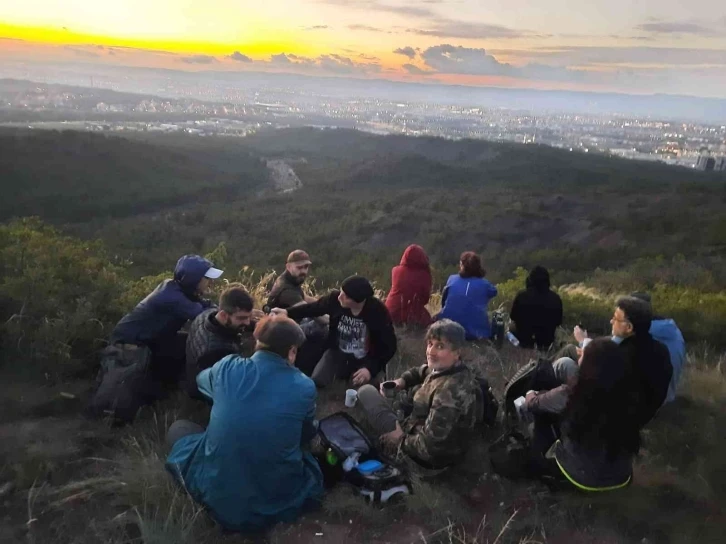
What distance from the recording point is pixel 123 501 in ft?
9.46

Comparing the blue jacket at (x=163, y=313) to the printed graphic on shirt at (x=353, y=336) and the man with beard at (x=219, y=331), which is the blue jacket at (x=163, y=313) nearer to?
the man with beard at (x=219, y=331)

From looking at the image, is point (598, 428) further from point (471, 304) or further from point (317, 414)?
point (471, 304)

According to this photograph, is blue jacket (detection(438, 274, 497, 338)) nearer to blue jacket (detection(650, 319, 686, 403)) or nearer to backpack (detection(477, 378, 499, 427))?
blue jacket (detection(650, 319, 686, 403))

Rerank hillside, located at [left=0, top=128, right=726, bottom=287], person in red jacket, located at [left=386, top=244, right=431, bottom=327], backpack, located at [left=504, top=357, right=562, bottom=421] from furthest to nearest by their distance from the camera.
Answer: hillside, located at [left=0, top=128, right=726, bottom=287]
person in red jacket, located at [left=386, top=244, right=431, bottom=327]
backpack, located at [left=504, top=357, right=562, bottom=421]

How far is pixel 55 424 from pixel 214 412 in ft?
5.29

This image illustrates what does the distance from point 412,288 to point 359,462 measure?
114 inches

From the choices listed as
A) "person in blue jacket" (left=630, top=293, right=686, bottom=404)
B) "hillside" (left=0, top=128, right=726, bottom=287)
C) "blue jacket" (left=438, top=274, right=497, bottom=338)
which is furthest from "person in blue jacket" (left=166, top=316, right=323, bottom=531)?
"hillside" (left=0, top=128, right=726, bottom=287)

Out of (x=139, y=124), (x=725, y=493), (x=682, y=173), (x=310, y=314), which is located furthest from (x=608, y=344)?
(x=139, y=124)

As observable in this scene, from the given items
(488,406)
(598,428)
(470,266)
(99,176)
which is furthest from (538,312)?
(99,176)

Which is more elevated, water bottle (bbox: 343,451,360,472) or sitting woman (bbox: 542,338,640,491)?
sitting woman (bbox: 542,338,640,491)

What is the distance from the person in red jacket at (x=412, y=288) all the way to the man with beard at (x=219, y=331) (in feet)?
8.35

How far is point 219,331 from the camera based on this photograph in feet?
11.5

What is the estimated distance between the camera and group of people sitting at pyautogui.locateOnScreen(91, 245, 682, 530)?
2.68 meters

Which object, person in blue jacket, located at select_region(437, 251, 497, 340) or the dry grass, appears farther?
person in blue jacket, located at select_region(437, 251, 497, 340)
